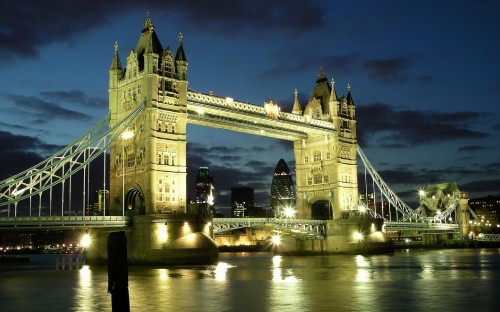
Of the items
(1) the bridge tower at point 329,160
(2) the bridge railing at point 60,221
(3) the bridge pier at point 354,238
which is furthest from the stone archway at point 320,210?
(2) the bridge railing at point 60,221

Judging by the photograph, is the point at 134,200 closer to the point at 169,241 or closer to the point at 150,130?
the point at 150,130

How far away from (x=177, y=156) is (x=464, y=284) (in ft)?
119

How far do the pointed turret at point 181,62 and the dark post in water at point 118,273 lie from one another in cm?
5012

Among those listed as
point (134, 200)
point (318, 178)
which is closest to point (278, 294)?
point (134, 200)

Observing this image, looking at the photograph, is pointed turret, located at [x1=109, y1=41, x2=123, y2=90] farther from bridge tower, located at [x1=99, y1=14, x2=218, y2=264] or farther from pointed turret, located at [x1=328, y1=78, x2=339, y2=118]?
pointed turret, located at [x1=328, y1=78, x2=339, y2=118]

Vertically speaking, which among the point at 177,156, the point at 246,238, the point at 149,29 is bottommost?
the point at 246,238

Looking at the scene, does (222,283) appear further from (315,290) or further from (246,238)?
(246,238)

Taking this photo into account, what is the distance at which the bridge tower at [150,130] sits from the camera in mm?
60781

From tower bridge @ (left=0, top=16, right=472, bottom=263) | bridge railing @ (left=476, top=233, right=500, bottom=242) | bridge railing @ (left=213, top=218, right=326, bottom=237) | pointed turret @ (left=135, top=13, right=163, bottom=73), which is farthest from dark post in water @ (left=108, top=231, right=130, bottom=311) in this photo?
bridge railing @ (left=476, top=233, right=500, bottom=242)

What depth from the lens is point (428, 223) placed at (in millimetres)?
113688

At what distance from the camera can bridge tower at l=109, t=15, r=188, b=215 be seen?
199 feet

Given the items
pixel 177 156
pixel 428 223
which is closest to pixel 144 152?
pixel 177 156

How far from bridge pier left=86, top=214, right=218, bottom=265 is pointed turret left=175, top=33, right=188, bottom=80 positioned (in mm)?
15866

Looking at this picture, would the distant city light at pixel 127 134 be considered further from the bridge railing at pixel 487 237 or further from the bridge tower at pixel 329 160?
the bridge railing at pixel 487 237
